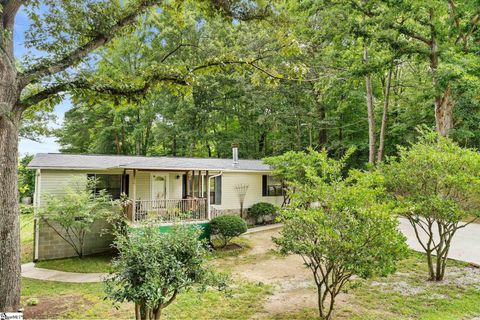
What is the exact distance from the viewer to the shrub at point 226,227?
11078 millimetres

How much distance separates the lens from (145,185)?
12961mm

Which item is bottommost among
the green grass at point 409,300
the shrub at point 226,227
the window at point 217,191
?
the green grass at point 409,300

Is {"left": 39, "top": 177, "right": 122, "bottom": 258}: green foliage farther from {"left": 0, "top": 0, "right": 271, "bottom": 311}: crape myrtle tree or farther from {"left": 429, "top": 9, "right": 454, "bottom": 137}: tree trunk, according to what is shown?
{"left": 429, "top": 9, "right": 454, "bottom": 137}: tree trunk

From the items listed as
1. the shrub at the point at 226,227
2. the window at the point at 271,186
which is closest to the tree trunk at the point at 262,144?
the window at the point at 271,186

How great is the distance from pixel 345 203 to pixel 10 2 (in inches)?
280

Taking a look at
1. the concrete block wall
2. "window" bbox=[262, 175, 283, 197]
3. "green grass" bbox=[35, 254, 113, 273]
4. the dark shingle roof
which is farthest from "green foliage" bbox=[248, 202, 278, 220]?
"green grass" bbox=[35, 254, 113, 273]

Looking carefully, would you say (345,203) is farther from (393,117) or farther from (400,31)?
(393,117)

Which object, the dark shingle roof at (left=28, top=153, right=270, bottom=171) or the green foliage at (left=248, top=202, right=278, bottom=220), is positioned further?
the green foliage at (left=248, top=202, right=278, bottom=220)

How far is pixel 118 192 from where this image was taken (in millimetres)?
12609

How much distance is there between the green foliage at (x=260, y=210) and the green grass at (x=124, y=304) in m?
8.16

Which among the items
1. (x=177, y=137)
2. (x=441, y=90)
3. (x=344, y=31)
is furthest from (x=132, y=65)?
(x=441, y=90)

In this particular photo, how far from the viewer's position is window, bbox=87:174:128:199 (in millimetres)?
12219

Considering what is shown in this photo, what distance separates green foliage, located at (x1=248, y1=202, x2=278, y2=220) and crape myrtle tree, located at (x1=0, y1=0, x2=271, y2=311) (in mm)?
11164

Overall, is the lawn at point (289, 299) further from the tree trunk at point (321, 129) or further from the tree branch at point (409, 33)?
the tree trunk at point (321, 129)
